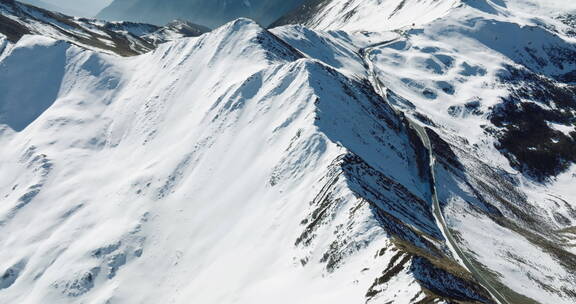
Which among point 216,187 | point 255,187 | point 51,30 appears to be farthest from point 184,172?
point 51,30

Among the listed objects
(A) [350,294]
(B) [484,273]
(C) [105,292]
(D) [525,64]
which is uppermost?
(A) [350,294]

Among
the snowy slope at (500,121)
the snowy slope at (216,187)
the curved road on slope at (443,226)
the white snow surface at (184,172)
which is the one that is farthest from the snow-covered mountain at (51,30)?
the curved road on slope at (443,226)

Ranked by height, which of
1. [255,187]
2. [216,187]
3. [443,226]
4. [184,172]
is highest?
[184,172]

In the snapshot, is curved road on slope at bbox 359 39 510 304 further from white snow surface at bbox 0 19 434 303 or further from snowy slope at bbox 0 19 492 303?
white snow surface at bbox 0 19 434 303

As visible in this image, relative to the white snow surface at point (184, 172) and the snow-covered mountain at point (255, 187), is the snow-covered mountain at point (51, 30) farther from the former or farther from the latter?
the white snow surface at point (184, 172)

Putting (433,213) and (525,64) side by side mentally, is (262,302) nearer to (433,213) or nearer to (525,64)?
(433,213)

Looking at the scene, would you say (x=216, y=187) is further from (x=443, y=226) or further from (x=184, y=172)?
(x=443, y=226)

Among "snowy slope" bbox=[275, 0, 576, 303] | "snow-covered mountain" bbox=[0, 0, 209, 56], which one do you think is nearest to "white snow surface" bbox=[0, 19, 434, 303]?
"snowy slope" bbox=[275, 0, 576, 303]

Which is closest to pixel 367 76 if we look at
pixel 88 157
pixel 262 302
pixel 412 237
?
pixel 88 157
